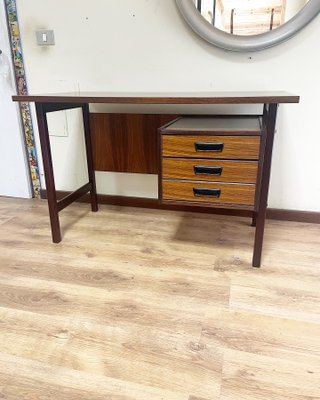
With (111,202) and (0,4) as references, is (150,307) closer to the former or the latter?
(111,202)

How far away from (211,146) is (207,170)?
9cm

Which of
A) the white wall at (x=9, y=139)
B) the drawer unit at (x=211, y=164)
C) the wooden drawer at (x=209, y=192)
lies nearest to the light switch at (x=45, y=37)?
the white wall at (x=9, y=139)

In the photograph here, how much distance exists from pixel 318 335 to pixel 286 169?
957 mm

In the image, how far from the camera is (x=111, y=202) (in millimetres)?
2055

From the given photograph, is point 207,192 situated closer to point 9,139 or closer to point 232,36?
point 232,36

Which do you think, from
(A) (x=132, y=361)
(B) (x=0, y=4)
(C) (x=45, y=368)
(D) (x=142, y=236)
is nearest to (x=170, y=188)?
(D) (x=142, y=236)

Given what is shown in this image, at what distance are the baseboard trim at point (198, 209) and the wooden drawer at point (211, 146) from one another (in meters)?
0.68

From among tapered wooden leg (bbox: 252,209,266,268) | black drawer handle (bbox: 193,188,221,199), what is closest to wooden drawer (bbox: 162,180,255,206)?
black drawer handle (bbox: 193,188,221,199)

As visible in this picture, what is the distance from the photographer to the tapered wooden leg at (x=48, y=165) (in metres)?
1.38

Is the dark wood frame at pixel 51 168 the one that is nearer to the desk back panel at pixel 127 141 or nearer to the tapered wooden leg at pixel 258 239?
the desk back panel at pixel 127 141

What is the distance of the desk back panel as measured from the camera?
5.81ft

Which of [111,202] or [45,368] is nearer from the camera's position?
[45,368]

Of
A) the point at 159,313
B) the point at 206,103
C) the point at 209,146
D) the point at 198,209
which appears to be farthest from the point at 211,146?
the point at 198,209

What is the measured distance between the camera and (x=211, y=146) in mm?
1213
